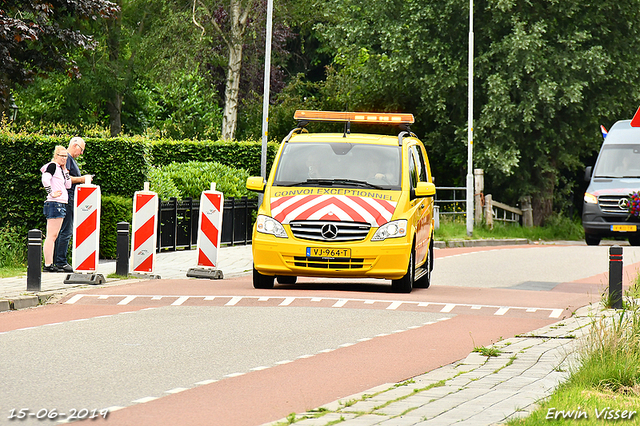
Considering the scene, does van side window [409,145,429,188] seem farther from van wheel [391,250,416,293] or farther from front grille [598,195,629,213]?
front grille [598,195,629,213]

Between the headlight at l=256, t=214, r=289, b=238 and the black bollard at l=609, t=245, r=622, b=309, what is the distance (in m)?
4.15

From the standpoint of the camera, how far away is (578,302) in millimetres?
14977

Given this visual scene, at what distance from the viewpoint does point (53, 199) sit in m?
16.8

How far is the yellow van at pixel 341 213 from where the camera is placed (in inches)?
569

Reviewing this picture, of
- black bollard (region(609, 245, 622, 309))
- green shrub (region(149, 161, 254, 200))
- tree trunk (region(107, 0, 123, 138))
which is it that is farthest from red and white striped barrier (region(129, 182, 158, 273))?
tree trunk (region(107, 0, 123, 138))

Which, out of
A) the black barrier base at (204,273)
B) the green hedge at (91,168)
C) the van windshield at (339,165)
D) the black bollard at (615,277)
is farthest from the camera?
the green hedge at (91,168)

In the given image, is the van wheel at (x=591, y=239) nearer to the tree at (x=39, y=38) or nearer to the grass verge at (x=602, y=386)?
the tree at (x=39, y=38)

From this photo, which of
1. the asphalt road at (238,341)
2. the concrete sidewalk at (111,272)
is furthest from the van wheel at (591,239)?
the asphalt road at (238,341)

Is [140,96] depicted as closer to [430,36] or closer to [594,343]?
[430,36]

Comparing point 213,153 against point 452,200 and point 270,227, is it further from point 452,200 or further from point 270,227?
point 270,227

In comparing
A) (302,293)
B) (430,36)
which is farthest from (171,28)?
(302,293)

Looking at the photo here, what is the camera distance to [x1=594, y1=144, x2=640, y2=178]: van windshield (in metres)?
28.4

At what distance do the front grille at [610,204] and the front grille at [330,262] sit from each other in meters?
15.2

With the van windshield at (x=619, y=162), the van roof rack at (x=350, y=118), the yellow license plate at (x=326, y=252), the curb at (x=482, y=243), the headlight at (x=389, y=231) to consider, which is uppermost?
the van roof rack at (x=350, y=118)
